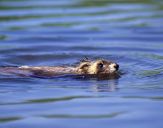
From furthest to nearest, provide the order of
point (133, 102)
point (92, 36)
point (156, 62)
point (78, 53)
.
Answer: point (92, 36) → point (78, 53) → point (156, 62) → point (133, 102)

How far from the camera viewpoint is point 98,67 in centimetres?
1263


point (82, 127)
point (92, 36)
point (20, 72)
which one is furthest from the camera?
point (92, 36)

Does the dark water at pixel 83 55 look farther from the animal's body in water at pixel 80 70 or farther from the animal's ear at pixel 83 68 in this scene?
the animal's ear at pixel 83 68

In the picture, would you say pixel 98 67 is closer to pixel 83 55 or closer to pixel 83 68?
pixel 83 68

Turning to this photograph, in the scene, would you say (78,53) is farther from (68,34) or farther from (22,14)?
(22,14)

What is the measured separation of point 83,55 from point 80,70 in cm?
226

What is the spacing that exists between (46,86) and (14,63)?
10.7 feet

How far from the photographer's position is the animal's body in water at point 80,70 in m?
12.4

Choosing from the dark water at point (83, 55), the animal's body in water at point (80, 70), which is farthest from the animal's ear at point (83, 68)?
the dark water at point (83, 55)

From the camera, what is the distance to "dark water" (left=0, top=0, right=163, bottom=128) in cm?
923

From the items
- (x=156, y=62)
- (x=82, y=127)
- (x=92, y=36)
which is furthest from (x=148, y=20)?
(x=82, y=127)

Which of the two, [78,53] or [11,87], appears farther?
[78,53]

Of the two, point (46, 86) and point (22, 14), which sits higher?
point (22, 14)

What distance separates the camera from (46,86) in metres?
11.5
